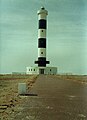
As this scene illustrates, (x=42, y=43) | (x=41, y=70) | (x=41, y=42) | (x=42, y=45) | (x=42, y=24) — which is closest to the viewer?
(x=42, y=45)

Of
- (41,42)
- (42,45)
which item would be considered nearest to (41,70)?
(42,45)

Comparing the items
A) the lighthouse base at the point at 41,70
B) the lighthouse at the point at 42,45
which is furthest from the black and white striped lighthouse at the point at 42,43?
the lighthouse base at the point at 41,70

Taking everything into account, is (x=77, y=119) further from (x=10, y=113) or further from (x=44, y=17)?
(x=44, y=17)

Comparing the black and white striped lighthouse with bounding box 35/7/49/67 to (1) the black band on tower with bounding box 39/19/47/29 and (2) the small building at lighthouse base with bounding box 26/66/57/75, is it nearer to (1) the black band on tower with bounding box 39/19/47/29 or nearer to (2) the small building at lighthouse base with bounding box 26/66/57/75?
(1) the black band on tower with bounding box 39/19/47/29

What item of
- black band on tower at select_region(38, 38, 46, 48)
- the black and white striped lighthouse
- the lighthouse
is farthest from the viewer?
the lighthouse

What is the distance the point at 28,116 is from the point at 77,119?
156 centimetres

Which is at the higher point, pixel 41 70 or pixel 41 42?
pixel 41 42

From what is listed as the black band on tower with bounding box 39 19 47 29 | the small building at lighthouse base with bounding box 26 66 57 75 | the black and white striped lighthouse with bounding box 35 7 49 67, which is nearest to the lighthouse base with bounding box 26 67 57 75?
the small building at lighthouse base with bounding box 26 66 57 75

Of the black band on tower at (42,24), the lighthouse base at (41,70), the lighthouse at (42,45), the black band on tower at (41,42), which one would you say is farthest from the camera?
the lighthouse base at (41,70)

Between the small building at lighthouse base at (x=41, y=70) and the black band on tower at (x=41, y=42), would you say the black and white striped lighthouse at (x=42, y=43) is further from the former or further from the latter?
the small building at lighthouse base at (x=41, y=70)

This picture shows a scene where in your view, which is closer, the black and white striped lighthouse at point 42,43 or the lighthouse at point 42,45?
the black and white striped lighthouse at point 42,43

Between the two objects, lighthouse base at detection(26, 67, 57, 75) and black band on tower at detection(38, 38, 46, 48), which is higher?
black band on tower at detection(38, 38, 46, 48)

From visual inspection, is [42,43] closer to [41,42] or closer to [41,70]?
[41,42]

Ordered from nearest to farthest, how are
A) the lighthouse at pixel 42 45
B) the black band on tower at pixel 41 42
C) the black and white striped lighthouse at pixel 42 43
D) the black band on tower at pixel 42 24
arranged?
the black band on tower at pixel 41 42, the black and white striped lighthouse at pixel 42 43, the lighthouse at pixel 42 45, the black band on tower at pixel 42 24
